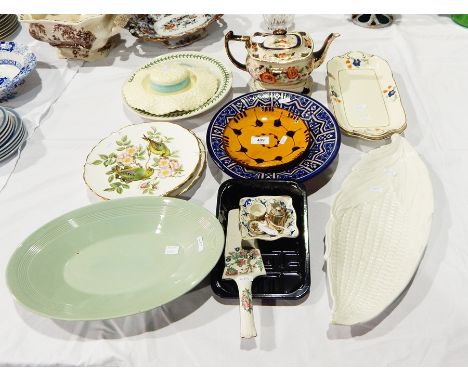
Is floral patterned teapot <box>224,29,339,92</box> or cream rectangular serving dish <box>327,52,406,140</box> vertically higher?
floral patterned teapot <box>224,29,339,92</box>

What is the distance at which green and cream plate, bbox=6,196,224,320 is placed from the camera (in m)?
0.73

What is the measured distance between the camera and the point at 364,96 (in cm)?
114

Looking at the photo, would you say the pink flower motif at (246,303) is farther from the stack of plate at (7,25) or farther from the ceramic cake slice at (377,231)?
the stack of plate at (7,25)

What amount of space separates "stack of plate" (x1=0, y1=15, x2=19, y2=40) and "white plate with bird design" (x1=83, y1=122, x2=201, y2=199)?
0.75 meters

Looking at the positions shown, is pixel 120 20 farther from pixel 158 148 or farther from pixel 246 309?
pixel 246 309

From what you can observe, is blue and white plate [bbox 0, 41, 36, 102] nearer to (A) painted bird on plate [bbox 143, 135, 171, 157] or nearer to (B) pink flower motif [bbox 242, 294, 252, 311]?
(A) painted bird on plate [bbox 143, 135, 171, 157]

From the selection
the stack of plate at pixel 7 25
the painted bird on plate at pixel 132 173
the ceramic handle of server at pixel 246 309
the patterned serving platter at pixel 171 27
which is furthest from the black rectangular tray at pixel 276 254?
the stack of plate at pixel 7 25

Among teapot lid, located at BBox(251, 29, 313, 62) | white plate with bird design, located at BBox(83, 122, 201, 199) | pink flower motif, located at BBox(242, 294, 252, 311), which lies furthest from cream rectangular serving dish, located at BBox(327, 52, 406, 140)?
pink flower motif, located at BBox(242, 294, 252, 311)

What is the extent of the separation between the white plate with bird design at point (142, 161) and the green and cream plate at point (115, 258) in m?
0.07

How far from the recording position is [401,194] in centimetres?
88

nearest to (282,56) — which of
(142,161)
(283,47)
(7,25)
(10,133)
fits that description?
(283,47)

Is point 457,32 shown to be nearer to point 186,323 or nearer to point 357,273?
point 357,273

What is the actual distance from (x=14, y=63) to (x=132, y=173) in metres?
0.62

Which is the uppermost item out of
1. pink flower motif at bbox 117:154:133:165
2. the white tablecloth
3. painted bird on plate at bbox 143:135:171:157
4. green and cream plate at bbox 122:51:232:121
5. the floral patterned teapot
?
the floral patterned teapot
